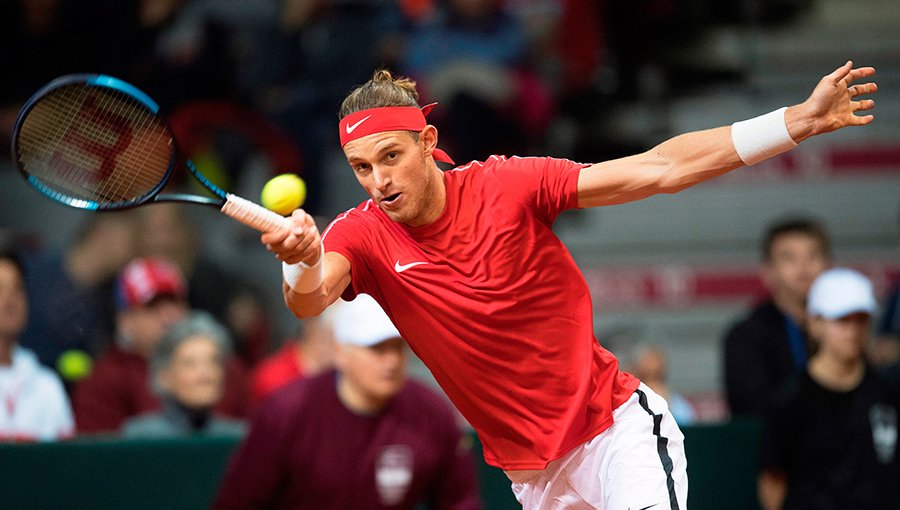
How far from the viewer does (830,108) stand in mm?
4023

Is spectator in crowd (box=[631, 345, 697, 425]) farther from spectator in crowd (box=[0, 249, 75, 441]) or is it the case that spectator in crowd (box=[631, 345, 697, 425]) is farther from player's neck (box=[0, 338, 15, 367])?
player's neck (box=[0, 338, 15, 367])

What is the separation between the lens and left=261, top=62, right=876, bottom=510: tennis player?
4305mm

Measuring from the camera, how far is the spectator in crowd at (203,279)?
8.73 m

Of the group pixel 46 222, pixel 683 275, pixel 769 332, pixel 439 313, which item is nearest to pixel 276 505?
pixel 439 313

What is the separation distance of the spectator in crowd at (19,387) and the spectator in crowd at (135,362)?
347 millimetres

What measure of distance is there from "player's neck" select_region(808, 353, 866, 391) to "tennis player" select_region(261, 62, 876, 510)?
218cm

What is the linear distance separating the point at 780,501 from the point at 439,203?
301 centimetres

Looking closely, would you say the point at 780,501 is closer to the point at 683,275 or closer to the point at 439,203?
the point at 439,203

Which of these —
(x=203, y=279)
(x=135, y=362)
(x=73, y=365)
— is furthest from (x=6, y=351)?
(x=203, y=279)

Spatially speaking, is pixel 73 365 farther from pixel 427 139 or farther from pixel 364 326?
pixel 427 139

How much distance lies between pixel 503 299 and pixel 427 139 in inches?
22.7

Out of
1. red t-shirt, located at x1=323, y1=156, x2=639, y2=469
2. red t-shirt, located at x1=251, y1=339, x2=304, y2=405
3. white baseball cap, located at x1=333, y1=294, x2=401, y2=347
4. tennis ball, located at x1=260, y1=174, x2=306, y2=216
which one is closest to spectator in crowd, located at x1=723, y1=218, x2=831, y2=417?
white baseball cap, located at x1=333, y1=294, x2=401, y2=347

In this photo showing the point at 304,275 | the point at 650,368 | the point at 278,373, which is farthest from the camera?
the point at 278,373

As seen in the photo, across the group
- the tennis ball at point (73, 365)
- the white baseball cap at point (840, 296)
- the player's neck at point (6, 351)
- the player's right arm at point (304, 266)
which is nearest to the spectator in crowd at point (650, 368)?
the white baseball cap at point (840, 296)
